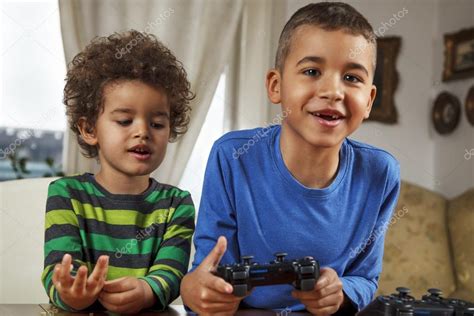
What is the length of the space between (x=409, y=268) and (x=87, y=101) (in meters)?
2.49

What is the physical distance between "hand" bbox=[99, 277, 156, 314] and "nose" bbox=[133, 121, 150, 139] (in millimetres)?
293

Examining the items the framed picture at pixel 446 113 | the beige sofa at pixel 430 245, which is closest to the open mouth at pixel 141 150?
the beige sofa at pixel 430 245

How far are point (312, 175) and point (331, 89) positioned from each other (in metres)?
0.21

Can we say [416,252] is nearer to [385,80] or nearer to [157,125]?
[385,80]

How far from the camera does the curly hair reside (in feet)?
4.35

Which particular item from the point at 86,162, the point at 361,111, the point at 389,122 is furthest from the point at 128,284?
the point at 389,122

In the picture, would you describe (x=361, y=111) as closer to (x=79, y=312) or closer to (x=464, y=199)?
(x=79, y=312)

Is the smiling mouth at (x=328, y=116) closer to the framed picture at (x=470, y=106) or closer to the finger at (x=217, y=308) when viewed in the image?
the finger at (x=217, y=308)

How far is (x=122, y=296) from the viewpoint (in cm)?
99

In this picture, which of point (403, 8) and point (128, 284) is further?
point (403, 8)

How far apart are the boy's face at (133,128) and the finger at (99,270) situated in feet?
1.06

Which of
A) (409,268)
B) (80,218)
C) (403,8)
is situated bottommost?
(409,268)

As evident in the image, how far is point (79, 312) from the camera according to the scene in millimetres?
977

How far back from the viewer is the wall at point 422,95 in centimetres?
384
